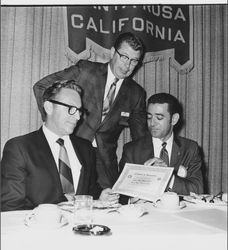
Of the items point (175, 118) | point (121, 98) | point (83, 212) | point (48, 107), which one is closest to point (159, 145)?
point (175, 118)

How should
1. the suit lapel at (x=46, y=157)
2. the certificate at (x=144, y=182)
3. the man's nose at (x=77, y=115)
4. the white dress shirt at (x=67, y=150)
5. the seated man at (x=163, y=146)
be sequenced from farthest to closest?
the seated man at (x=163, y=146) < the man's nose at (x=77, y=115) < the white dress shirt at (x=67, y=150) < the suit lapel at (x=46, y=157) < the certificate at (x=144, y=182)

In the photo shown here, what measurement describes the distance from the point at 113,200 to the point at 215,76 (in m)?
1.62

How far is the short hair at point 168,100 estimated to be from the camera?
8.98 feet

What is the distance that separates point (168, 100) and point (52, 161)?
1083 millimetres

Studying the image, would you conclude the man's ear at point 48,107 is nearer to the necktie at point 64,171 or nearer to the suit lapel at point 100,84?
the necktie at point 64,171

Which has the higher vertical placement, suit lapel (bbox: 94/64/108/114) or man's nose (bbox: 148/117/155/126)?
suit lapel (bbox: 94/64/108/114)

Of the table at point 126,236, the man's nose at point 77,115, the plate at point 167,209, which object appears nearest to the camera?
the table at point 126,236

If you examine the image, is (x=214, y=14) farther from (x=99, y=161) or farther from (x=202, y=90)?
(x=99, y=161)

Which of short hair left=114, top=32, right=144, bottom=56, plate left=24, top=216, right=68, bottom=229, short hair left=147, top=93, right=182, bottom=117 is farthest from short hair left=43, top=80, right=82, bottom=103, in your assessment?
plate left=24, top=216, right=68, bottom=229

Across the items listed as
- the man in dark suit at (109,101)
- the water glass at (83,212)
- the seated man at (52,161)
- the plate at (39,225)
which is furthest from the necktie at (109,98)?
the plate at (39,225)

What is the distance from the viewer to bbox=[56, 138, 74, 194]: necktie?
2314 millimetres

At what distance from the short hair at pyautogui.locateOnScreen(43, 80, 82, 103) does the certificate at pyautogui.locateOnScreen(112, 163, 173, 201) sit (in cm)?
78

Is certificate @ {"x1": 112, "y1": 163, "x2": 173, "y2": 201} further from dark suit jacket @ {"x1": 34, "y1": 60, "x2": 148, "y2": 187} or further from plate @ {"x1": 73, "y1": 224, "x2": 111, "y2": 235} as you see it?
dark suit jacket @ {"x1": 34, "y1": 60, "x2": 148, "y2": 187}

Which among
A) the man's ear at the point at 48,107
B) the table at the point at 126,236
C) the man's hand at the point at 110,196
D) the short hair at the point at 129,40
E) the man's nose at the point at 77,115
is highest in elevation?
the short hair at the point at 129,40
